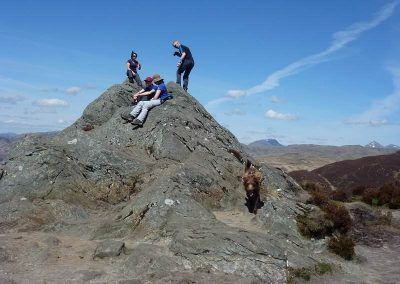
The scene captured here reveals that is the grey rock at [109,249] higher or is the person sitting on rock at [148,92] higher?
the person sitting on rock at [148,92]

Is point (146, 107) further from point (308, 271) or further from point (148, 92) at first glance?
point (308, 271)

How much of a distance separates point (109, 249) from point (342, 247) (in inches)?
364

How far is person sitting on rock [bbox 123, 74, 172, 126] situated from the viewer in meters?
22.4

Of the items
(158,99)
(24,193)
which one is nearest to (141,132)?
(158,99)

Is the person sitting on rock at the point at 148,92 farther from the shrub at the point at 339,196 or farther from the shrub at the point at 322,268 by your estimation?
the shrub at the point at 339,196

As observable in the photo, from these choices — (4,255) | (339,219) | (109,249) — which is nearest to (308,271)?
(339,219)

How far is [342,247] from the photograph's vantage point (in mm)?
16906

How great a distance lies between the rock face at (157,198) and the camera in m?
13.7

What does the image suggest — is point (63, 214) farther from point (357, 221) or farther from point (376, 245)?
point (357, 221)

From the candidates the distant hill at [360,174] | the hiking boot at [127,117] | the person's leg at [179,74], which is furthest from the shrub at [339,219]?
the distant hill at [360,174]

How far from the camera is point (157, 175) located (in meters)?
19.2

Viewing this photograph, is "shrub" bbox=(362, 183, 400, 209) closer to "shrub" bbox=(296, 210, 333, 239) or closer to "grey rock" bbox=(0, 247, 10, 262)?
"shrub" bbox=(296, 210, 333, 239)

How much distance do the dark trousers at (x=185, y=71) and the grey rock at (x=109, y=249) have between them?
15132 millimetres

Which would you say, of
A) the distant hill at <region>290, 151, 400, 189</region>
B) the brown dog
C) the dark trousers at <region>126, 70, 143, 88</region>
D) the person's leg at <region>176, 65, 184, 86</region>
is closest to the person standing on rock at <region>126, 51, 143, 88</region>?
the dark trousers at <region>126, 70, 143, 88</region>
